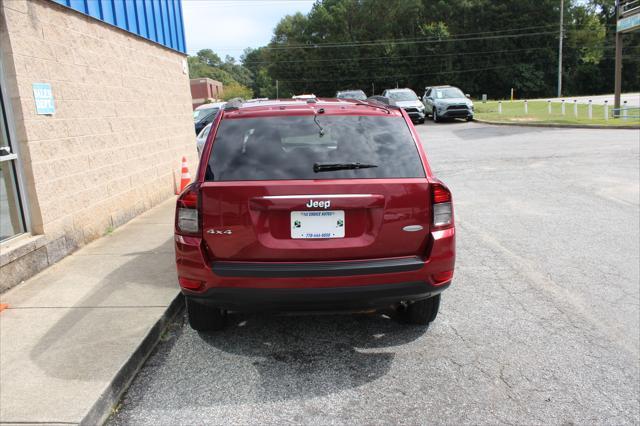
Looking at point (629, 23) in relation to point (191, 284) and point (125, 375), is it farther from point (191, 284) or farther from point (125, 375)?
point (125, 375)

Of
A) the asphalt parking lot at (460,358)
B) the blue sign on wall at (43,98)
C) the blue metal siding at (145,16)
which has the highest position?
the blue metal siding at (145,16)

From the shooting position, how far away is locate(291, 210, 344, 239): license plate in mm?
3363

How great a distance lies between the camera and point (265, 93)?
9450cm

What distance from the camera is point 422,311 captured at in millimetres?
4148

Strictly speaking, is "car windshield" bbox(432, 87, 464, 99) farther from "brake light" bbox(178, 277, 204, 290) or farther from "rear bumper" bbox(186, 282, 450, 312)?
"brake light" bbox(178, 277, 204, 290)

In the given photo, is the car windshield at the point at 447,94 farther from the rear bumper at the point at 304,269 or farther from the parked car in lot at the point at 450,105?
the rear bumper at the point at 304,269

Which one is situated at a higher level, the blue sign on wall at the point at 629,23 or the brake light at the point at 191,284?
the blue sign on wall at the point at 629,23

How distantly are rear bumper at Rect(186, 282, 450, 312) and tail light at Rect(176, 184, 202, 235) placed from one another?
1.43 feet

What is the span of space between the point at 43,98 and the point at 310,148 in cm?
376

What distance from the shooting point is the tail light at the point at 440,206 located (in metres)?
Answer: 3.53

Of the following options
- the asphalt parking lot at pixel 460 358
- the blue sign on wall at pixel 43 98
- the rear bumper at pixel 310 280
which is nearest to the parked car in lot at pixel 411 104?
the asphalt parking lot at pixel 460 358

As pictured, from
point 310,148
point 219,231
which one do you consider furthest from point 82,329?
point 310,148

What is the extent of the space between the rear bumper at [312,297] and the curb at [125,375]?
67cm

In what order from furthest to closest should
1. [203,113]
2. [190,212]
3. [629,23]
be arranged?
[629,23] < [203,113] < [190,212]
